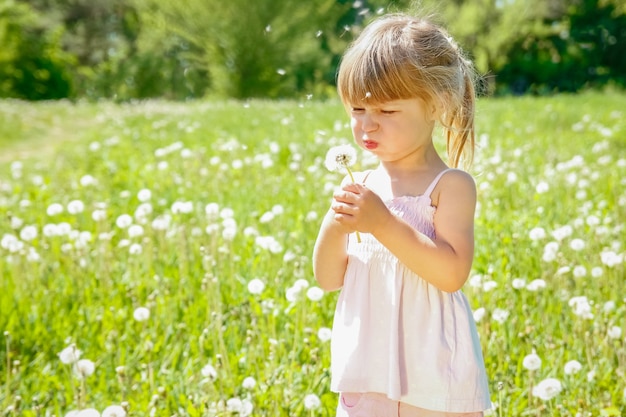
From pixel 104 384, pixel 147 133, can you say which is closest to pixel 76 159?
pixel 147 133

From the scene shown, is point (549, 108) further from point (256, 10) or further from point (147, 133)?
point (256, 10)

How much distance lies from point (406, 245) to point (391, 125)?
0.27 metres

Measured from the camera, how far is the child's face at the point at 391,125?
1.89 meters

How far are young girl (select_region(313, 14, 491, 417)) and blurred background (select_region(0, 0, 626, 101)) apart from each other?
95.6 ft

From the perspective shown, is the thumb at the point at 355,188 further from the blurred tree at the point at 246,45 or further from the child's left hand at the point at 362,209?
the blurred tree at the point at 246,45

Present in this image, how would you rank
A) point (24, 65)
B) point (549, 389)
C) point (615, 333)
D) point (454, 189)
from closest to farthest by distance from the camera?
point (454, 189) → point (549, 389) → point (615, 333) → point (24, 65)

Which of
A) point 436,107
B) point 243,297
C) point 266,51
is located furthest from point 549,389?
point 266,51

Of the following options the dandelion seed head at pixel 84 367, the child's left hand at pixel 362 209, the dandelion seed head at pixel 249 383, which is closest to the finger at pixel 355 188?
the child's left hand at pixel 362 209

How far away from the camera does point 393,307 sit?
6.25 feet

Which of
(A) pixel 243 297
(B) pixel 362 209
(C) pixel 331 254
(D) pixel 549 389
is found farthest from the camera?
(A) pixel 243 297

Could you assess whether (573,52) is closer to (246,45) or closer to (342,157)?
(246,45)

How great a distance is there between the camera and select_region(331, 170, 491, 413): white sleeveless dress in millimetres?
1884

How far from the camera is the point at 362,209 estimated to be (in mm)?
1802

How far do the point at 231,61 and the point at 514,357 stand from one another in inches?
1332
